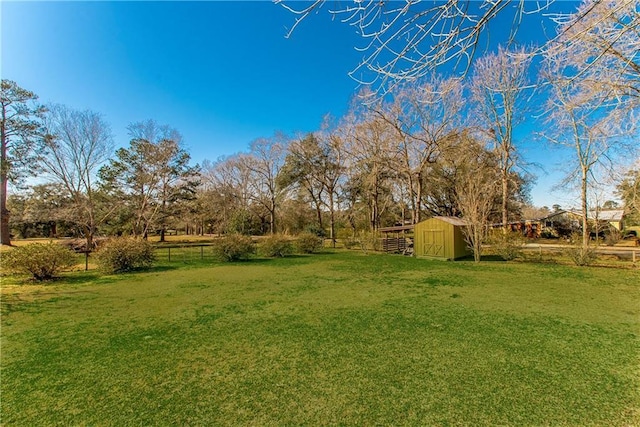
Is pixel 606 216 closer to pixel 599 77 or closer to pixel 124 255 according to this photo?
pixel 599 77

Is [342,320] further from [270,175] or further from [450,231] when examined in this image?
[270,175]

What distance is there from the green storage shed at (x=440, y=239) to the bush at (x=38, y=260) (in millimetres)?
15440

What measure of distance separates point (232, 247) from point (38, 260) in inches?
276

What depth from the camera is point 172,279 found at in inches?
370

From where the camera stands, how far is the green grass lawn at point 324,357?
8.30ft

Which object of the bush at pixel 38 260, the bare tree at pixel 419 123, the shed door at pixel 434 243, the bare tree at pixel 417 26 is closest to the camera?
the bare tree at pixel 417 26

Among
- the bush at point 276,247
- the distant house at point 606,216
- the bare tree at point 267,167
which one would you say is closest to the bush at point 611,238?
the distant house at point 606,216

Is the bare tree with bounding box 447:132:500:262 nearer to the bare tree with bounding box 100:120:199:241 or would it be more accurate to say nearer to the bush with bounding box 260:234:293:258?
the bush with bounding box 260:234:293:258

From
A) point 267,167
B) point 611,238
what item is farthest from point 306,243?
point 611,238

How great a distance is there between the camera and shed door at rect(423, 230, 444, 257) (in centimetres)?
1427

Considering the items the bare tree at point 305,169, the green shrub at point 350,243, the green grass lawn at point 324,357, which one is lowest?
the green grass lawn at point 324,357

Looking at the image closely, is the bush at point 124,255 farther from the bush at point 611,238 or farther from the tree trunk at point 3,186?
the bush at point 611,238

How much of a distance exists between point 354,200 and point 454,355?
27.2m

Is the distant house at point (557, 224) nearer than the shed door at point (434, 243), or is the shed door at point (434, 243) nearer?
the shed door at point (434, 243)
